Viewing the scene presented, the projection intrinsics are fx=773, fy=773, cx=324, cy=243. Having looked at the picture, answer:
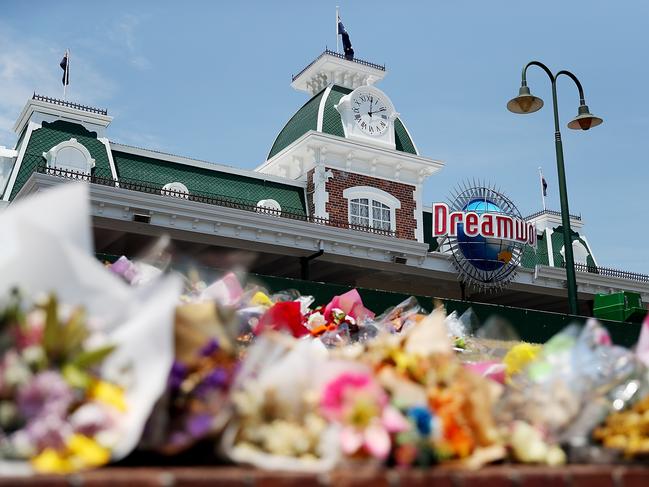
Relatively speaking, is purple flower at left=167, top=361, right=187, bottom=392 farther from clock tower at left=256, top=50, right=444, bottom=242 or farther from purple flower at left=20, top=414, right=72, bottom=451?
clock tower at left=256, top=50, right=444, bottom=242

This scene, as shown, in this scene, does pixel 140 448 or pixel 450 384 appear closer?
pixel 140 448

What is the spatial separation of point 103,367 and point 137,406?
16 cm

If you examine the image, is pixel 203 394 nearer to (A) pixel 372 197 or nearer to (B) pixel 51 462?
(B) pixel 51 462

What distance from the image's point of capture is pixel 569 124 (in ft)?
49.1

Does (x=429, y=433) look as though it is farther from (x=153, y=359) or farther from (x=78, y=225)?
(x=78, y=225)

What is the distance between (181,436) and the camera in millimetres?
1949

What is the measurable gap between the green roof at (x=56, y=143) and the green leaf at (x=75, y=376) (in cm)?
2167

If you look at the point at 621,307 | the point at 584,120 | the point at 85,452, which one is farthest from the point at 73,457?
the point at 621,307

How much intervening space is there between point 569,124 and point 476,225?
767 centimetres

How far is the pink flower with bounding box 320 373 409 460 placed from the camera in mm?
2029

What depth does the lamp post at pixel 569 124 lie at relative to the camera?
1397 cm

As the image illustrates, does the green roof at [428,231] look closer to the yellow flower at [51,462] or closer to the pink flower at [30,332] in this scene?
the pink flower at [30,332]

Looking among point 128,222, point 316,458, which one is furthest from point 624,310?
point 316,458

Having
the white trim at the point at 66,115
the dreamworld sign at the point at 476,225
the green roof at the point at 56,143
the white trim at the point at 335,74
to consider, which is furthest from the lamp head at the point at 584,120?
the white trim at the point at 335,74
